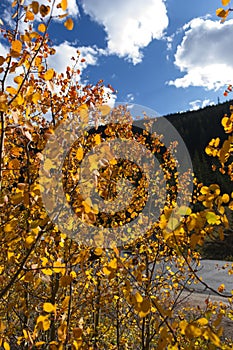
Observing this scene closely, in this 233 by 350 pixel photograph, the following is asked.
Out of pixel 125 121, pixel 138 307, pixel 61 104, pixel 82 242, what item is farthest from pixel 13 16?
pixel 125 121

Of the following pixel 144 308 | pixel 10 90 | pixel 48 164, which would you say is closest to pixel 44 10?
pixel 10 90

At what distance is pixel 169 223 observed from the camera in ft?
4.00

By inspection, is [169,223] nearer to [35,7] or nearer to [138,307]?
[138,307]

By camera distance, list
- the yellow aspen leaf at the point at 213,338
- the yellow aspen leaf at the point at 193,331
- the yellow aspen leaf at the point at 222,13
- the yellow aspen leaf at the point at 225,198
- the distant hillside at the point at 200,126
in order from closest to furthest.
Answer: the yellow aspen leaf at the point at 213,338 → the yellow aspen leaf at the point at 193,331 → the yellow aspen leaf at the point at 225,198 → the yellow aspen leaf at the point at 222,13 → the distant hillside at the point at 200,126

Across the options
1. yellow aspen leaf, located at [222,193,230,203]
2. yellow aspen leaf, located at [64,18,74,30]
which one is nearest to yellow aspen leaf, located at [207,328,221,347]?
yellow aspen leaf, located at [222,193,230,203]

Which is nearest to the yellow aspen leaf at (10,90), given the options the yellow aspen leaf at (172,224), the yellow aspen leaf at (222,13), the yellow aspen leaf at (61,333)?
the yellow aspen leaf at (172,224)

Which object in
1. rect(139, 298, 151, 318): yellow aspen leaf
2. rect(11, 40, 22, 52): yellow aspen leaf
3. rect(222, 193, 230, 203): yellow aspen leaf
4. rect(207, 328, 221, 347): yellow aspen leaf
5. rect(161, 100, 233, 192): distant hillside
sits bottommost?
rect(207, 328, 221, 347): yellow aspen leaf

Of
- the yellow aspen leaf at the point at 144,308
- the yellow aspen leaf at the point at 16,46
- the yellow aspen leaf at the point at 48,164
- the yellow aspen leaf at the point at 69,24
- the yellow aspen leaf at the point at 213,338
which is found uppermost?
the yellow aspen leaf at the point at 69,24

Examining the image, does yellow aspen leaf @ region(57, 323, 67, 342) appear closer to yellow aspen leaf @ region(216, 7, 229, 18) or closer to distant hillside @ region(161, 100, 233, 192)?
yellow aspen leaf @ region(216, 7, 229, 18)

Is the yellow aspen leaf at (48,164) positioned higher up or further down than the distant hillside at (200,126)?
further down

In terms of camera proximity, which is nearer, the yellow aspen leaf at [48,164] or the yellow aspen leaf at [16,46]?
the yellow aspen leaf at [16,46]

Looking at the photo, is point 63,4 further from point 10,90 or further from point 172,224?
point 172,224

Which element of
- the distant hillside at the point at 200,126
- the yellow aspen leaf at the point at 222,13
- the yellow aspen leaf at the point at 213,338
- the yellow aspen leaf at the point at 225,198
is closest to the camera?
the yellow aspen leaf at the point at 213,338

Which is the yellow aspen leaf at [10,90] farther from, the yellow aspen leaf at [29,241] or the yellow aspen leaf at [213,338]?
the yellow aspen leaf at [213,338]
